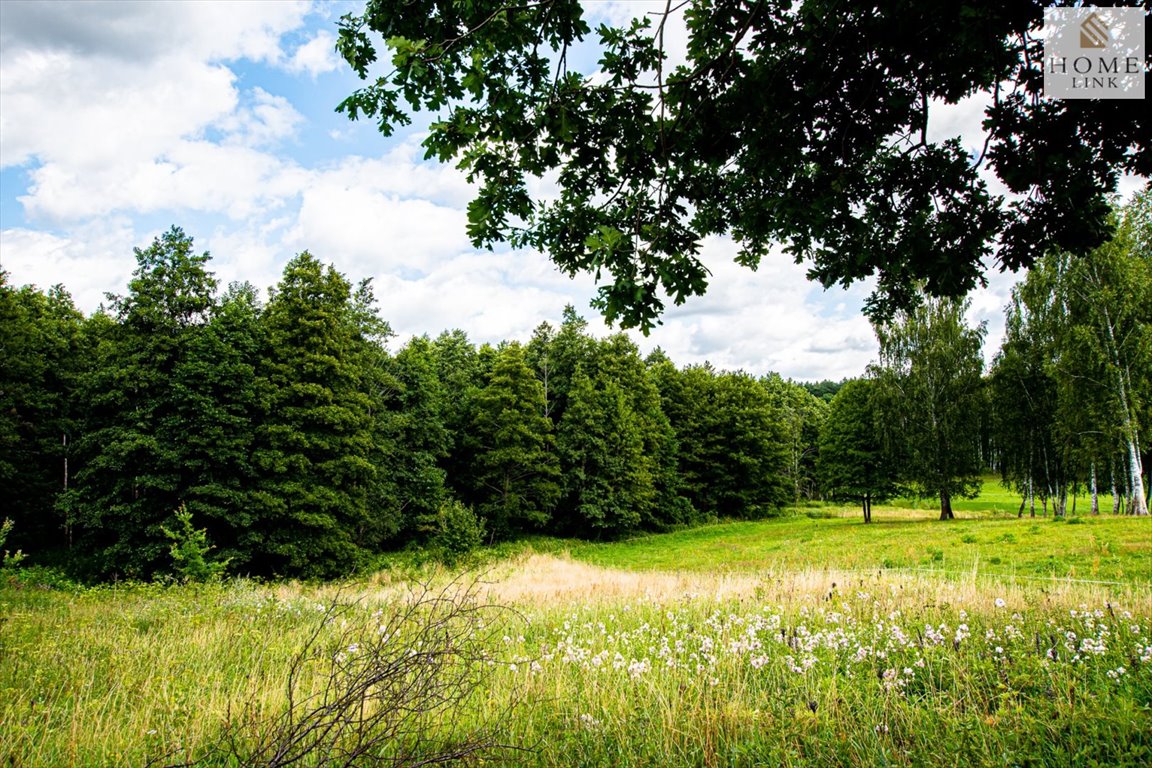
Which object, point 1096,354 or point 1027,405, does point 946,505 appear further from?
point 1096,354

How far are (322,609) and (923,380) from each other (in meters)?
32.4

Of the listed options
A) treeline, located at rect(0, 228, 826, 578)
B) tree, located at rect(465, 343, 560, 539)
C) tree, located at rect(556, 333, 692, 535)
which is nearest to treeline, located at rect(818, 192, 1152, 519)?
tree, located at rect(556, 333, 692, 535)

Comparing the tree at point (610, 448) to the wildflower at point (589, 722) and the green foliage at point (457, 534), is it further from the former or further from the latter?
the wildflower at point (589, 722)

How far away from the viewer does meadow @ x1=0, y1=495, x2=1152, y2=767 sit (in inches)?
129

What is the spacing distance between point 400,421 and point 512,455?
7.54m

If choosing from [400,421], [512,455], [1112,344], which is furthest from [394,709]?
[512,455]

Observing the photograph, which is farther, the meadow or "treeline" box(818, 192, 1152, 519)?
"treeline" box(818, 192, 1152, 519)

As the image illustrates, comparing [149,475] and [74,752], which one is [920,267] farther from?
[149,475]

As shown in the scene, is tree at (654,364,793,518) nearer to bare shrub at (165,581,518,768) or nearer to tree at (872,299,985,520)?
tree at (872,299,985,520)

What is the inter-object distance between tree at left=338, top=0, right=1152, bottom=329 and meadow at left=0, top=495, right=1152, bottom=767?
2731 mm

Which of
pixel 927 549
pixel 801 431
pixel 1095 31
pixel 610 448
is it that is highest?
pixel 1095 31

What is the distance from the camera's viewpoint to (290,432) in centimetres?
2308

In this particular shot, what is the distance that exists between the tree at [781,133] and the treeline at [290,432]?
21.7 m

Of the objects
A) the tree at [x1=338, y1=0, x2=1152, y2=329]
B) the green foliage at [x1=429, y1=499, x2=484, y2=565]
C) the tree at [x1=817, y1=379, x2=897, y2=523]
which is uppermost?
the tree at [x1=338, y1=0, x2=1152, y2=329]
